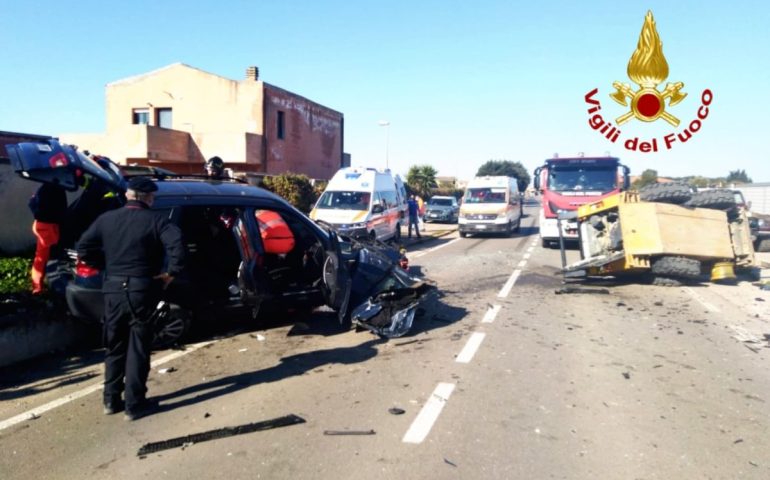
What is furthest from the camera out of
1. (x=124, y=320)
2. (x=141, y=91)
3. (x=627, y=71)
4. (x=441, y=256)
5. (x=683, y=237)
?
(x=141, y=91)

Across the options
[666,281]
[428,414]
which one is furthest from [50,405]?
[666,281]

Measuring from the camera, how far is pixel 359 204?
1598 cm

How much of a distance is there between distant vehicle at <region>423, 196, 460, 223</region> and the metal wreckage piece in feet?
81.1

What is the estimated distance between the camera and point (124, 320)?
174 inches

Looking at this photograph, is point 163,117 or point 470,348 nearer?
point 470,348

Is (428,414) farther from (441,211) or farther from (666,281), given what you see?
(441,211)

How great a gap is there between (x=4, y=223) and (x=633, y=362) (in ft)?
26.8

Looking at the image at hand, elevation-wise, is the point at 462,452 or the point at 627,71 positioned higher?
the point at 627,71

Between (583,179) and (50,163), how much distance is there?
1478cm

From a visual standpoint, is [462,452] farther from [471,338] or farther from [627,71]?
[627,71]

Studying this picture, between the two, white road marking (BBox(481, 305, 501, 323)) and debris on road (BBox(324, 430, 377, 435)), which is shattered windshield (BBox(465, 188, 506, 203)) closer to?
white road marking (BBox(481, 305, 501, 323))

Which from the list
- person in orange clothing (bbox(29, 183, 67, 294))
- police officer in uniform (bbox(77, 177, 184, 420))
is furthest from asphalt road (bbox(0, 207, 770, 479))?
person in orange clothing (bbox(29, 183, 67, 294))

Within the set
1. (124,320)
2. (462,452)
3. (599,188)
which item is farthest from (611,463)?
(599,188)

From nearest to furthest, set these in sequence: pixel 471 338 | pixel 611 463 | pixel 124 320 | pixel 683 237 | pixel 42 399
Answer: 1. pixel 611 463
2. pixel 124 320
3. pixel 42 399
4. pixel 471 338
5. pixel 683 237
